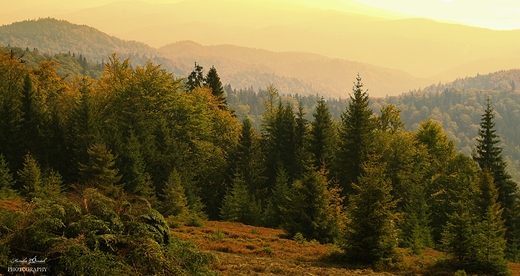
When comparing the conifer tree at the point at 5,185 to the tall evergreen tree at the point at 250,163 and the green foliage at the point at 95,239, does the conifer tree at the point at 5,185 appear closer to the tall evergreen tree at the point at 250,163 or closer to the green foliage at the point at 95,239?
the tall evergreen tree at the point at 250,163

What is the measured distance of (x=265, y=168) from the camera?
58500 millimetres

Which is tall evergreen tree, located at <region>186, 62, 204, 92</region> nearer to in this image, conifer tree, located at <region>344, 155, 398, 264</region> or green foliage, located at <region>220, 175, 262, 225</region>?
green foliage, located at <region>220, 175, 262, 225</region>

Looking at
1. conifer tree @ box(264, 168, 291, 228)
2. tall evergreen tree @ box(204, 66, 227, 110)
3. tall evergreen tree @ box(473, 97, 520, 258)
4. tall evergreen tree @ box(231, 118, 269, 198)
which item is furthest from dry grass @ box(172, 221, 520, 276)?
tall evergreen tree @ box(204, 66, 227, 110)

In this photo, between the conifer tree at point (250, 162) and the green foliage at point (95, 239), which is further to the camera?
the conifer tree at point (250, 162)

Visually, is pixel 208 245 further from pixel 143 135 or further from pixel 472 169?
pixel 472 169

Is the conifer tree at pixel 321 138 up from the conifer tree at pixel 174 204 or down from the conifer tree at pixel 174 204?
up

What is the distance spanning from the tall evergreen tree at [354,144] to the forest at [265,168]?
14 centimetres

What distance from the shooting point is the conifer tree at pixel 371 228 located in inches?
952

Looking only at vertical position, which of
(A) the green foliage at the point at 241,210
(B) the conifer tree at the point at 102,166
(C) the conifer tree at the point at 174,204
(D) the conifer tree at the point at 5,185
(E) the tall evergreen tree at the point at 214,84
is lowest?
(A) the green foliage at the point at 241,210

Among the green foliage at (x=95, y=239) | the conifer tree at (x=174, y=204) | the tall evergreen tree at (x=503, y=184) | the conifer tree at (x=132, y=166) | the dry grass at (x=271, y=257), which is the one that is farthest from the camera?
the tall evergreen tree at (x=503, y=184)

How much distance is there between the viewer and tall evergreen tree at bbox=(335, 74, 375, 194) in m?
52.3

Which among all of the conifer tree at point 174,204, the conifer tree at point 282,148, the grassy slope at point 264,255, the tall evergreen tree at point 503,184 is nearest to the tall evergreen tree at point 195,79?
the conifer tree at point 282,148

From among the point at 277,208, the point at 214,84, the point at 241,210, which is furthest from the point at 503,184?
the point at 214,84

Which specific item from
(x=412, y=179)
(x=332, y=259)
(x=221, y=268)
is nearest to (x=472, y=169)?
(x=412, y=179)
